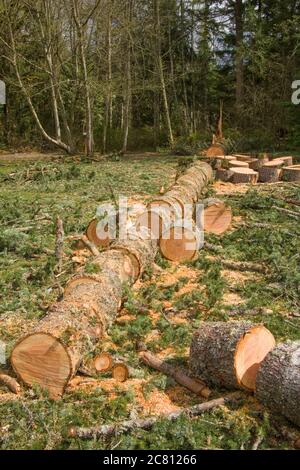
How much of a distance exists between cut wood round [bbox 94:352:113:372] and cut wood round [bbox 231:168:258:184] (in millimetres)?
9641

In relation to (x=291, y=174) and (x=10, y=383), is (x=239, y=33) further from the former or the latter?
(x=10, y=383)

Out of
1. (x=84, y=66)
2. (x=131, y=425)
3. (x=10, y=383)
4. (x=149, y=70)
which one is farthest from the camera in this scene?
(x=149, y=70)

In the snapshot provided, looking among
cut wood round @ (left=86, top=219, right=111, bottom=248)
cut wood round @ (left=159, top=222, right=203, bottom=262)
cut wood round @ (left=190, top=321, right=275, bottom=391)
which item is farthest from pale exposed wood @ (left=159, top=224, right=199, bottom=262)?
cut wood round @ (left=190, top=321, right=275, bottom=391)

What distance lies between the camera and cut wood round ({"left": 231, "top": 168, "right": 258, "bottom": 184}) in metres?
13.5

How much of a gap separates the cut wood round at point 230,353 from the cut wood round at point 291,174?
31.9 feet

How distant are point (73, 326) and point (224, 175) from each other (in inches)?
389

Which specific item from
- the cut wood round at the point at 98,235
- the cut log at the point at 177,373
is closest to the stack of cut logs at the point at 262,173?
the cut wood round at the point at 98,235

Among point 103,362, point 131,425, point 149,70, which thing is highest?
point 149,70

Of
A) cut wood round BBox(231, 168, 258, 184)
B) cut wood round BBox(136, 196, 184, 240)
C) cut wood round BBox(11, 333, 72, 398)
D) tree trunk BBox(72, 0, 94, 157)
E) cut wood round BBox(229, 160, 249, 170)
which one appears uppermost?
tree trunk BBox(72, 0, 94, 157)

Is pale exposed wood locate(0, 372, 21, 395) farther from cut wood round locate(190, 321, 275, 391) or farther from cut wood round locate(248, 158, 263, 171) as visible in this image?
cut wood round locate(248, 158, 263, 171)

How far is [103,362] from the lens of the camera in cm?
475

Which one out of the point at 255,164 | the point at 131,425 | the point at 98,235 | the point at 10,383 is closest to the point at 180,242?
the point at 98,235
